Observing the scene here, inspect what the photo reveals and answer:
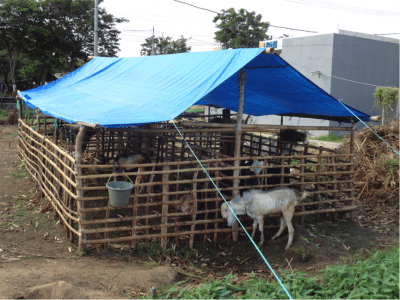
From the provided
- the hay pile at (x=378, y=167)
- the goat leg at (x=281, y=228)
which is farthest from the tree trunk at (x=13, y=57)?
the goat leg at (x=281, y=228)

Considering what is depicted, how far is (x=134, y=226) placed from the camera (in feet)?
19.0

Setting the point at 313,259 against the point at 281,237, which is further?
the point at 281,237

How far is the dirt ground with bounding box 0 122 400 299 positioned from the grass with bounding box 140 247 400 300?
725 mm

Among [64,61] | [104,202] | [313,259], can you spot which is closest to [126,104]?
[104,202]

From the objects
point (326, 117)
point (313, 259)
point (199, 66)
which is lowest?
point (313, 259)

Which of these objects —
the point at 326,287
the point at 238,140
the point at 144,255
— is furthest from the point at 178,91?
the point at 326,287

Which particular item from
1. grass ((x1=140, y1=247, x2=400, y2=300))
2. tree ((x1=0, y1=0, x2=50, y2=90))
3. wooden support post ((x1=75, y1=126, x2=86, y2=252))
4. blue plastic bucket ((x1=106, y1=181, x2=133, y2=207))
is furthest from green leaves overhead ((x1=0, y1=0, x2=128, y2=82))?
grass ((x1=140, y1=247, x2=400, y2=300))

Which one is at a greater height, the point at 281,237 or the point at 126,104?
the point at 126,104

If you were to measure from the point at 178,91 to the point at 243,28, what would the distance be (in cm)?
2966

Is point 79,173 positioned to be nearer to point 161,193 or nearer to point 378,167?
point 161,193

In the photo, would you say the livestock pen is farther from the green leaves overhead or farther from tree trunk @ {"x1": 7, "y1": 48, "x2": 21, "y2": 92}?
tree trunk @ {"x1": 7, "y1": 48, "x2": 21, "y2": 92}

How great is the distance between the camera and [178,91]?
6.25 metres

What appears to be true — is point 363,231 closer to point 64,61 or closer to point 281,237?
point 281,237

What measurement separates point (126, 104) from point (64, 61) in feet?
94.6
